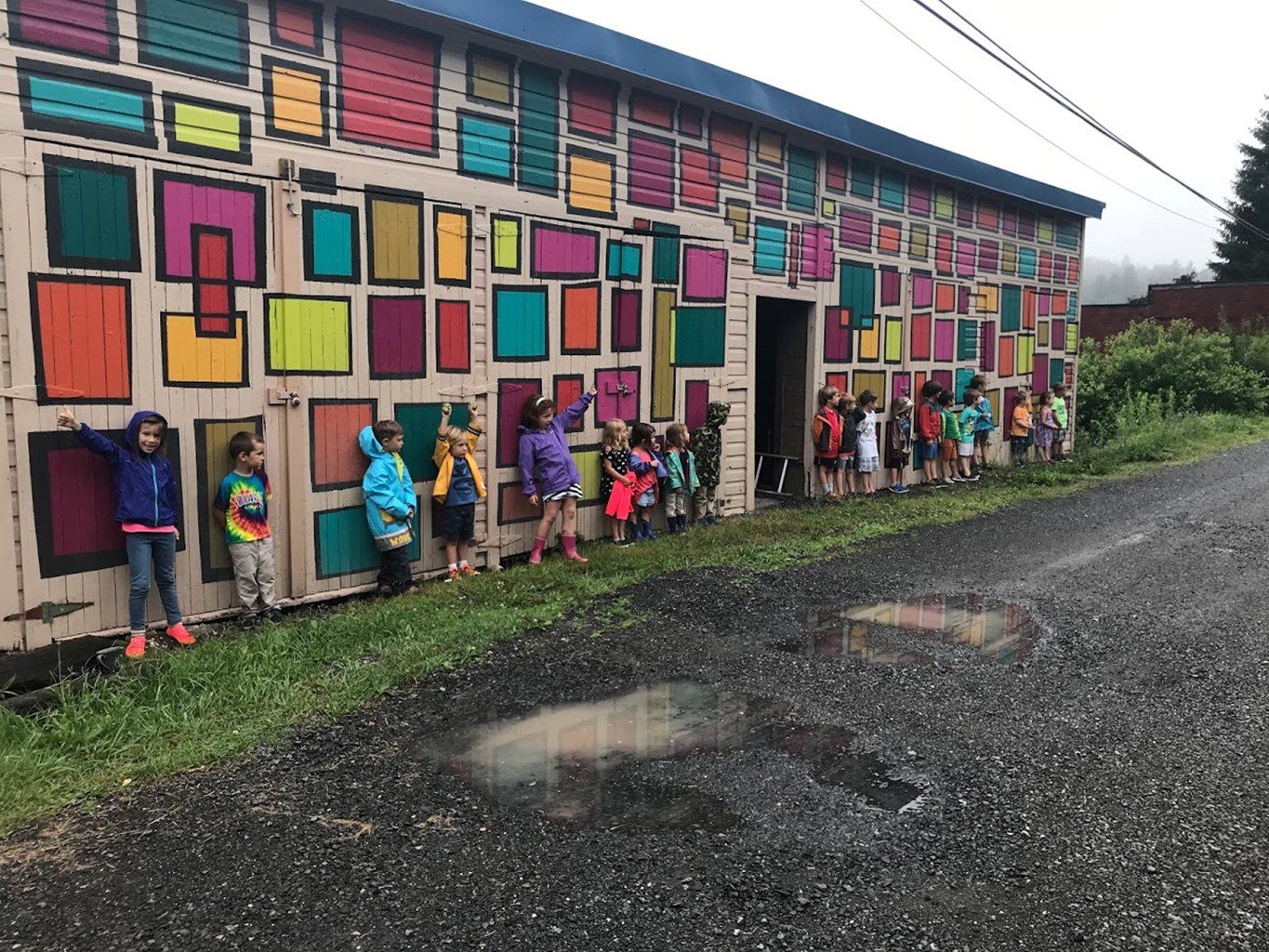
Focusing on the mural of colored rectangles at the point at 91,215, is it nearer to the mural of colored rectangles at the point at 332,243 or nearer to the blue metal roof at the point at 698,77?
the mural of colored rectangles at the point at 332,243

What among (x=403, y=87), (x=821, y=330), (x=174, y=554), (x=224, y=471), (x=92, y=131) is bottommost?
(x=174, y=554)

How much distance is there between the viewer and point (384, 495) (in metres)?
7.71

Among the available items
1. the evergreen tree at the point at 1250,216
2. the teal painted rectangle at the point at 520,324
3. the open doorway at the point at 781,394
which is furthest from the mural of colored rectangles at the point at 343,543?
the evergreen tree at the point at 1250,216

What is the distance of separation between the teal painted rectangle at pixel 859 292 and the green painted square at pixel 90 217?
9.20 meters

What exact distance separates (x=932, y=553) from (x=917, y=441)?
563 centimetres

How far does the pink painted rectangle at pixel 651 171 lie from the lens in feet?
33.7

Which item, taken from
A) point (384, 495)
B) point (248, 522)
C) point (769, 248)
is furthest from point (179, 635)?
point (769, 248)

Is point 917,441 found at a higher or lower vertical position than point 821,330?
lower

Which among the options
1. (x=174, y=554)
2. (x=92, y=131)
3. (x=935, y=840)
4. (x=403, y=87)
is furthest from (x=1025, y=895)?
(x=403, y=87)

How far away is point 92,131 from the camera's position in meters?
6.37

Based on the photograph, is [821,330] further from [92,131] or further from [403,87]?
[92,131]

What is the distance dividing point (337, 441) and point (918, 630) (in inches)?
178

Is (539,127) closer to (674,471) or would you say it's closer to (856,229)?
(674,471)

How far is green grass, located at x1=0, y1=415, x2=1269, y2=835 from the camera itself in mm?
4668
